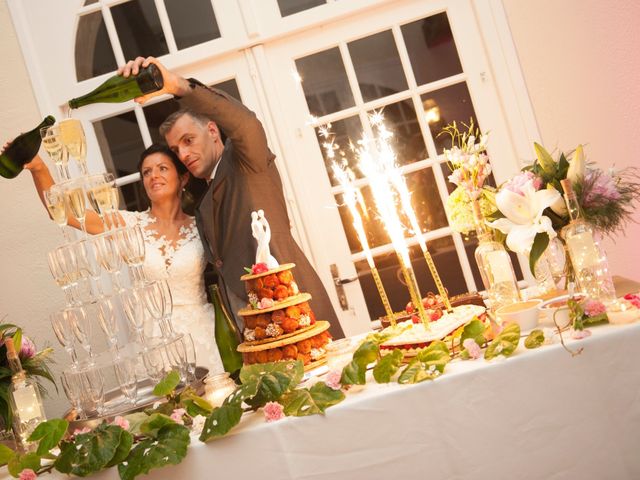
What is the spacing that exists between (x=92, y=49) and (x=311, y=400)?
2667 millimetres

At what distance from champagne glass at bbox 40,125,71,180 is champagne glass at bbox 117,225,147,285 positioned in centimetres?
23

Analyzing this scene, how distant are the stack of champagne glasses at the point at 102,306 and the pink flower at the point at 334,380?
400mm

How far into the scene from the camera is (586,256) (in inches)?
62.4

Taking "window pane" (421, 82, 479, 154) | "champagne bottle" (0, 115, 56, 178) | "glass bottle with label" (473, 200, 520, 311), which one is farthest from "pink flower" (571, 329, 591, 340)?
"window pane" (421, 82, 479, 154)

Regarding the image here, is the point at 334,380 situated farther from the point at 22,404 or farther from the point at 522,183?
the point at 22,404

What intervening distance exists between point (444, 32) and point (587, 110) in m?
0.78

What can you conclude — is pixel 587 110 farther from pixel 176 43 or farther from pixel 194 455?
pixel 194 455

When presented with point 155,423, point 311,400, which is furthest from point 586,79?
point 155,423

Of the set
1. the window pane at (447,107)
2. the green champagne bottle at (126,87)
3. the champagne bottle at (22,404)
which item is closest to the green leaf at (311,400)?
the champagne bottle at (22,404)

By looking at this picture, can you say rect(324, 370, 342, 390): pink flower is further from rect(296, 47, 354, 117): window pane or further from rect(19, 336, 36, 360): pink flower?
rect(296, 47, 354, 117): window pane

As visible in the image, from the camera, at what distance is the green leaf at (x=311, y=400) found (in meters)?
1.49

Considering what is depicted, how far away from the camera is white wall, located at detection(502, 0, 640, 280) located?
3203 mm

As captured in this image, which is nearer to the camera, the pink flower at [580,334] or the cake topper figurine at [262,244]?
the pink flower at [580,334]

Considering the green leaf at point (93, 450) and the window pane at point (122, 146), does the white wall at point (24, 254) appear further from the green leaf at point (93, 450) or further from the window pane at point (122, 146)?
the green leaf at point (93, 450)
